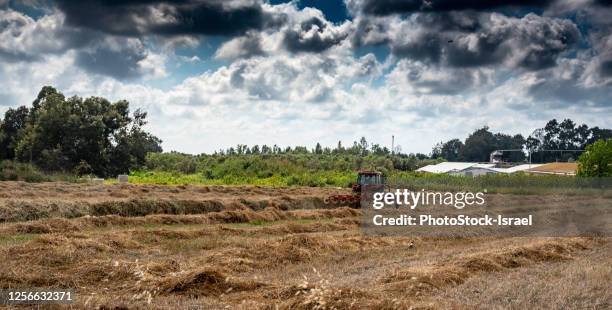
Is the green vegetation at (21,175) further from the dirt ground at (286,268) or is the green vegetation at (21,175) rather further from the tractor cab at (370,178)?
the tractor cab at (370,178)

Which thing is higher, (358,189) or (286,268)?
(358,189)

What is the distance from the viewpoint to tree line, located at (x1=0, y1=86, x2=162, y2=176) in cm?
4819

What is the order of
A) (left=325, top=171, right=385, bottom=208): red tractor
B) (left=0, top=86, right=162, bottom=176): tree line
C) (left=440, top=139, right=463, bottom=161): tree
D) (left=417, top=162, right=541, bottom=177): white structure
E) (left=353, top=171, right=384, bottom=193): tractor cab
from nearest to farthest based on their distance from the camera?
(left=325, top=171, right=385, bottom=208): red tractor → (left=353, top=171, right=384, bottom=193): tractor cab → (left=0, top=86, right=162, bottom=176): tree line → (left=417, top=162, right=541, bottom=177): white structure → (left=440, top=139, right=463, bottom=161): tree

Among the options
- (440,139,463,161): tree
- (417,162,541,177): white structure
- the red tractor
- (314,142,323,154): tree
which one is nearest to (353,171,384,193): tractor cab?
the red tractor

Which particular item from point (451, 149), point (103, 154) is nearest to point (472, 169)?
point (103, 154)

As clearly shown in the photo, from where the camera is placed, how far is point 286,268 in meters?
11.6

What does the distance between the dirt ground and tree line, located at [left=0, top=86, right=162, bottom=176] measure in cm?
3121

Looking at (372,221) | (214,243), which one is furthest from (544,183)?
(214,243)

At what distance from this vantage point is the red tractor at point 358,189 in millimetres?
27364

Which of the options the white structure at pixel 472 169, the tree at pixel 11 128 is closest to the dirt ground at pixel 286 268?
the tree at pixel 11 128

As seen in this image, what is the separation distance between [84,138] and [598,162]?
47.0 metres

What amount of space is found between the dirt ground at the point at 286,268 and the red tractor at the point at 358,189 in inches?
310

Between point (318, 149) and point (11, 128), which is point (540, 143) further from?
point (11, 128)

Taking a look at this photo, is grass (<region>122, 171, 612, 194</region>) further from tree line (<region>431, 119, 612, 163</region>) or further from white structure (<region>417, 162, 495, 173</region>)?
tree line (<region>431, 119, 612, 163</region>)
